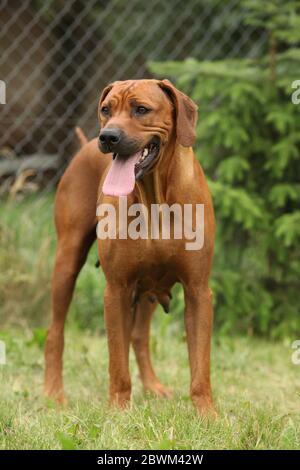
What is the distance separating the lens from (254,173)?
6.17 meters

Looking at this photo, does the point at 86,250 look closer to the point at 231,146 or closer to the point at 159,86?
the point at 159,86

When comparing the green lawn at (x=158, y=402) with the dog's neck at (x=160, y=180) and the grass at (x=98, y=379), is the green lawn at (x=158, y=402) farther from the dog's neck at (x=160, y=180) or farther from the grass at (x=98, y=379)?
the dog's neck at (x=160, y=180)

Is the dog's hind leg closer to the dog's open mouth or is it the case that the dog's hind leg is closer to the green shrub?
the dog's open mouth

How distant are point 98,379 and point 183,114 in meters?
1.87

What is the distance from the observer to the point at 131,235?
3.65 m

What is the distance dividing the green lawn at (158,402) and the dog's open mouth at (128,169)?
0.91 metres

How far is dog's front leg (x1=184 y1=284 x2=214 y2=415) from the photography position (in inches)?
145

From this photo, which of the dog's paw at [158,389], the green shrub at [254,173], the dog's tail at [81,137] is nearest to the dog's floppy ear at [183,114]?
the dog's tail at [81,137]

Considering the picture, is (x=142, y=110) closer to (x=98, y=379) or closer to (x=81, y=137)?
(x=81, y=137)

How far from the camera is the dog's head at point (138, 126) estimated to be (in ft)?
11.1

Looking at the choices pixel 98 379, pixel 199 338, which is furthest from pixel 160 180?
pixel 98 379

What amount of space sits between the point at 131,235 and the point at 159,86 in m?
0.65

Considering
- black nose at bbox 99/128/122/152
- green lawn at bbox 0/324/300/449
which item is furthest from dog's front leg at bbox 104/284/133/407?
black nose at bbox 99/128/122/152

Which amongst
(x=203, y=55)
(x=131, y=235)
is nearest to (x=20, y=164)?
(x=203, y=55)
